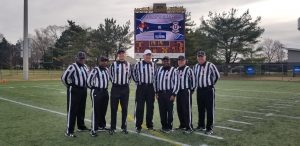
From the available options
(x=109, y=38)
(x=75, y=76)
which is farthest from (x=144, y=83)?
(x=109, y=38)

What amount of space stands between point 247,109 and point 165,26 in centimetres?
879

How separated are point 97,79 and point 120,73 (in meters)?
0.48

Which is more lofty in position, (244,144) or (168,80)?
(168,80)

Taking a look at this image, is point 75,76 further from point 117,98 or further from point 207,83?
point 207,83

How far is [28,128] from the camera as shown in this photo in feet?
28.7

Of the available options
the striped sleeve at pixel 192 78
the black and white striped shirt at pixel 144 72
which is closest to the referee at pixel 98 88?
the black and white striped shirt at pixel 144 72

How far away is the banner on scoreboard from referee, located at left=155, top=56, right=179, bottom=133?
455 inches

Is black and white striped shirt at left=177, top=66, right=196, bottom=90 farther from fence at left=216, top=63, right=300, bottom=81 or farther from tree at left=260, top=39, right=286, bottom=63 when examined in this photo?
tree at left=260, top=39, right=286, bottom=63

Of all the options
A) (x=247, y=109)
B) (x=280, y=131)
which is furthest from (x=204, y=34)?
(x=280, y=131)

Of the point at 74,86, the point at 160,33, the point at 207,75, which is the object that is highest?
the point at 160,33

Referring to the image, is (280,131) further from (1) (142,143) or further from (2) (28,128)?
(2) (28,128)

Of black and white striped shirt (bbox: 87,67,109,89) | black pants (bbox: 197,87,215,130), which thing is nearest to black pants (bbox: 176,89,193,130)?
black pants (bbox: 197,87,215,130)

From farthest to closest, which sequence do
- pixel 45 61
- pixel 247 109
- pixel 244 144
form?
pixel 45 61
pixel 247 109
pixel 244 144

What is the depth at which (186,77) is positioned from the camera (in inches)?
324
